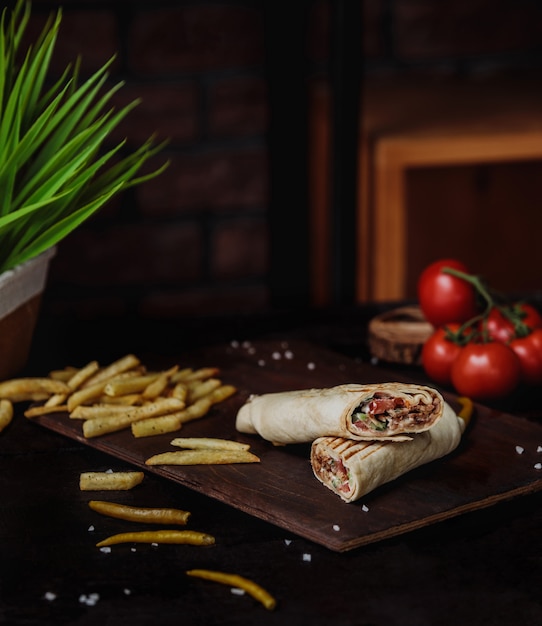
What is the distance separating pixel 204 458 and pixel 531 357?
577 millimetres

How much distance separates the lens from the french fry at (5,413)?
1.44 metres

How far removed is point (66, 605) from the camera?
3.28ft

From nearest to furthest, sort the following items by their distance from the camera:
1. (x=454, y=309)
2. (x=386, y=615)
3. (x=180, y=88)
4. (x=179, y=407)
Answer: (x=386, y=615), (x=179, y=407), (x=454, y=309), (x=180, y=88)

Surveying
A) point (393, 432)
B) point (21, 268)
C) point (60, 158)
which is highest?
point (60, 158)

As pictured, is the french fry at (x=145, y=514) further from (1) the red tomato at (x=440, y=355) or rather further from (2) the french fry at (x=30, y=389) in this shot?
(1) the red tomato at (x=440, y=355)

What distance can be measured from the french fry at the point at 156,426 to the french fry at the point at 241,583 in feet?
1.14

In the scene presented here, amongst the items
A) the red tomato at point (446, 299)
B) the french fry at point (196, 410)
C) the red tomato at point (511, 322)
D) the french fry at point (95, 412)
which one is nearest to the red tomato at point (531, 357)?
the red tomato at point (511, 322)

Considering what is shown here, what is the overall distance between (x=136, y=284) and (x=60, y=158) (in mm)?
897

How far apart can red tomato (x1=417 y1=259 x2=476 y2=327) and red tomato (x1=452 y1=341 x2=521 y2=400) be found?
0.18 metres

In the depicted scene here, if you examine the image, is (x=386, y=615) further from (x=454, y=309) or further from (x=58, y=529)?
(x=454, y=309)

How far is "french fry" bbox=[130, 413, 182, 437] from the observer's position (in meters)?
1.37

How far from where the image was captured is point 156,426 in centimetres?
138

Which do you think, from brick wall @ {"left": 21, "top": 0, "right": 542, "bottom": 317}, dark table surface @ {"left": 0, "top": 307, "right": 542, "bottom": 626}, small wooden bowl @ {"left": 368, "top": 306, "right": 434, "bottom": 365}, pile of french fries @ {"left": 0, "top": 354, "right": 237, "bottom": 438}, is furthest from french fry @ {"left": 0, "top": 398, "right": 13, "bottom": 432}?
brick wall @ {"left": 21, "top": 0, "right": 542, "bottom": 317}

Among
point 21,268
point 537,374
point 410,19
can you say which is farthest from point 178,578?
point 410,19
